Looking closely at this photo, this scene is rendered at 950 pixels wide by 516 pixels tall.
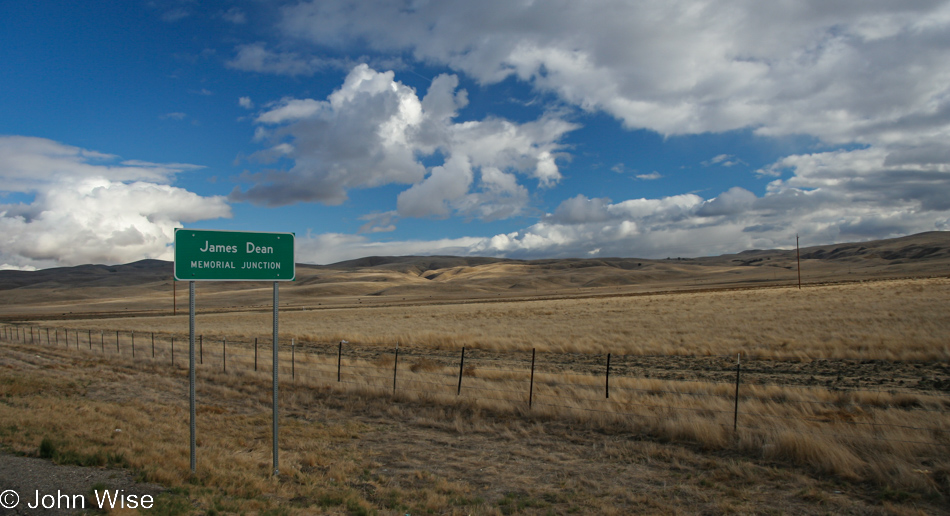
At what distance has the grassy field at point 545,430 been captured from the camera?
6.94 meters

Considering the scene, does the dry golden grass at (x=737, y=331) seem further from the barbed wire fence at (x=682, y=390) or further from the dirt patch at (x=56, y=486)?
the dirt patch at (x=56, y=486)

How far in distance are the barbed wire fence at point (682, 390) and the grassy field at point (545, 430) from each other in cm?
7

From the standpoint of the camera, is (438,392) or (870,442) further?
(438,392)

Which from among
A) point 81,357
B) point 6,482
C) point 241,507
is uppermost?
point 6,482

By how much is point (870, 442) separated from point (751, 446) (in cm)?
181

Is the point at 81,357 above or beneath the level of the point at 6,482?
beneath

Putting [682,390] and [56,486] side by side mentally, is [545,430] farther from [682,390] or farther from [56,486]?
[56,486]

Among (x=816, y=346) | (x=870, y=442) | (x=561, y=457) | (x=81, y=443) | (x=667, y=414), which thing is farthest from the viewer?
(x=816, y=346)

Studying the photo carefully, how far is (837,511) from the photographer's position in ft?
21.2

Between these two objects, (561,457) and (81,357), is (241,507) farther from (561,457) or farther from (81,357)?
(81,357)

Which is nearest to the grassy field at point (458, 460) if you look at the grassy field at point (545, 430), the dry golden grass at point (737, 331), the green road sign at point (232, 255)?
the grassy field at point (545, 430)

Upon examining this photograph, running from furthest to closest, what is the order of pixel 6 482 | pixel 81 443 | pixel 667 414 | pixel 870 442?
pixel 667 414 < pixel 870 442 < pixel 81 443 < pixel 6 482

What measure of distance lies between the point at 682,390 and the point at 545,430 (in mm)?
5914

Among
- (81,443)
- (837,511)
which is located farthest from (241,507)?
(837,511)
